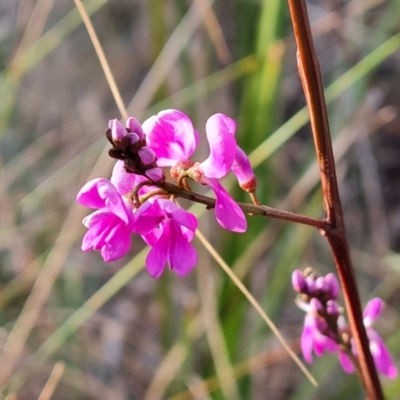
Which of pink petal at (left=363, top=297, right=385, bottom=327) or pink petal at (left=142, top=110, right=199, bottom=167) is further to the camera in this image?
pink petal at (left=363, top=297, right=385, bottom=327)

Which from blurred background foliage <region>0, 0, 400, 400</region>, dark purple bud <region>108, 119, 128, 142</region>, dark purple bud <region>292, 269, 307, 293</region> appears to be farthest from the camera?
blurred background foliage <region>0, 0, 400, 400</region>

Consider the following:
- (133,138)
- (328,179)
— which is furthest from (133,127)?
(328,179)

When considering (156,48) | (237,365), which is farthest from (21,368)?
(156,48)

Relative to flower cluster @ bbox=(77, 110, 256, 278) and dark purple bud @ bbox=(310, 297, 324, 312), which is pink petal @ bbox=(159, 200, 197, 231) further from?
dark purple bud @ bbox=(310, 297, 324, 312)

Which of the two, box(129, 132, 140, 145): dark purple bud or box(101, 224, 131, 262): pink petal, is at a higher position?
box(129, 132, 140, 145): dark purple bud

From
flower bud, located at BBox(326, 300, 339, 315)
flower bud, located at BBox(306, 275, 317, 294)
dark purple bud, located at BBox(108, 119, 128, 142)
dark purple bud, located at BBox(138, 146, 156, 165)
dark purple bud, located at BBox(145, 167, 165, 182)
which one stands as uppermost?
dark purple bud, located at BBox(108, 119, 128, 142)

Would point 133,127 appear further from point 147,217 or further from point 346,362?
point 346,362

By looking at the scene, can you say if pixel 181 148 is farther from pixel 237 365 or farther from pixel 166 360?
pixel 166 360

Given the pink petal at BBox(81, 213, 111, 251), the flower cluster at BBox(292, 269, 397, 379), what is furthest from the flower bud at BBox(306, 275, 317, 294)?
the pink petal at BBox(81, 213, 111, 251)

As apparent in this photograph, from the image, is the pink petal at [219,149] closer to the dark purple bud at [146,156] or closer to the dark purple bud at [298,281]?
the dark purple bud at [146,156]
